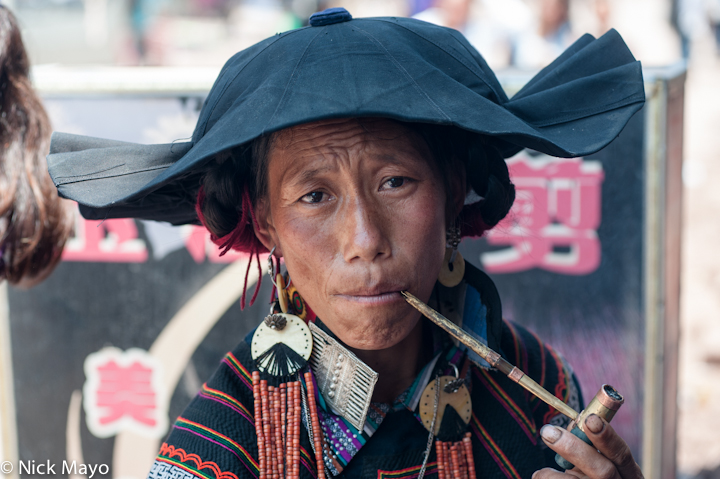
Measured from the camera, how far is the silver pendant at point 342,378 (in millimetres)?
1395

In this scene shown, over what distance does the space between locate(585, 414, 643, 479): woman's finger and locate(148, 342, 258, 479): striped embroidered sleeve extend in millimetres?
727

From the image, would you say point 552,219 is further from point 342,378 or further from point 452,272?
point 342,378

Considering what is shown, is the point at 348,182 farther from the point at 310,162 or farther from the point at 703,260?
the point at 703,260

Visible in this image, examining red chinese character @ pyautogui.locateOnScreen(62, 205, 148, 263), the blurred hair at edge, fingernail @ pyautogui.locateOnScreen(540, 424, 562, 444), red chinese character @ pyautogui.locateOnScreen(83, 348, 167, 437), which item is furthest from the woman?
red chinese character @ pyautogui.locateOnScreen(83, 348, 167, 437)

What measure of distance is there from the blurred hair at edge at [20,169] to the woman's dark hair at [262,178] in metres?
0.99

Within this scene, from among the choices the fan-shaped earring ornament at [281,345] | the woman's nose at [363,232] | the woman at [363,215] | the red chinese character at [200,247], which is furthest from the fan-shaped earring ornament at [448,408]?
the red chinese character at [200,247]

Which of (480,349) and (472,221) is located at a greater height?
(472,221)

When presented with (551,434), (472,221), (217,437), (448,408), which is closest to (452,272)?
(472,221)

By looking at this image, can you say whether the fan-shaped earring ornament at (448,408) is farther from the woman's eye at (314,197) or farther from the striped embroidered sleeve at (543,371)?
the woman's eye at (314,197)

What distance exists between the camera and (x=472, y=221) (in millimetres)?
1595

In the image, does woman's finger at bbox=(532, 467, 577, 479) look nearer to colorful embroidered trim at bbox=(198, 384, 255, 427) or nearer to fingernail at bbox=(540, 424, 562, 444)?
fingernail at bbox=(540, 424, 562, 444)

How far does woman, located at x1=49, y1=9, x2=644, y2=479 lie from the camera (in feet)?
3.66

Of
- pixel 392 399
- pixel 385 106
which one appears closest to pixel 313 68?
pixel 385 106

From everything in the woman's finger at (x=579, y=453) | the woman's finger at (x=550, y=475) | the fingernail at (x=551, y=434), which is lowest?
the woman's finger at (x=550, y=475)
